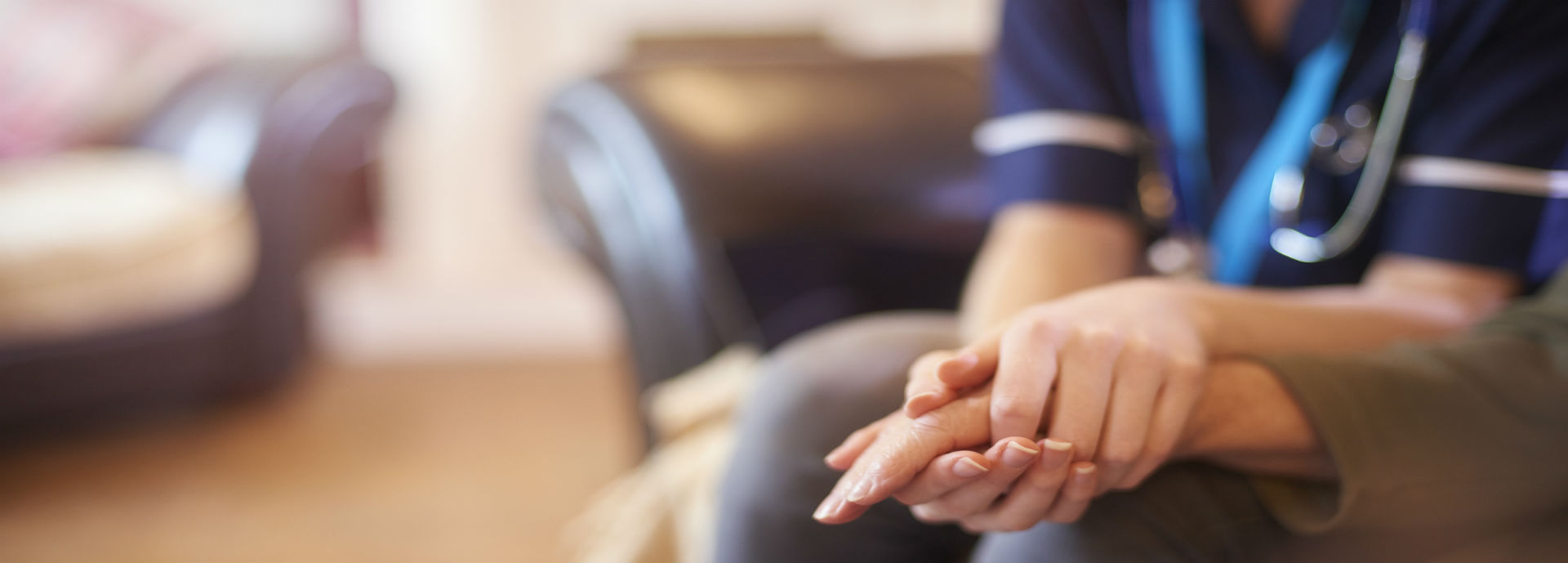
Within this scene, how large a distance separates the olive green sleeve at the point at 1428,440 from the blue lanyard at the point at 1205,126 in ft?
0.72

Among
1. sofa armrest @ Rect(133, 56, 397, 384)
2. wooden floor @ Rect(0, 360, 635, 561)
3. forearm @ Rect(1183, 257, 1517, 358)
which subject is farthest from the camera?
sofa armrest @ Rect(133, 56, 397, 384)

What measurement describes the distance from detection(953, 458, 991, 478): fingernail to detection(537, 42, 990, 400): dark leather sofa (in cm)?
54

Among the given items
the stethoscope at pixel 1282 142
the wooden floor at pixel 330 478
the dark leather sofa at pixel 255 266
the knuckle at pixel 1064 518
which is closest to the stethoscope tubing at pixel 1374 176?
the stethoscope at pixel 1282 142

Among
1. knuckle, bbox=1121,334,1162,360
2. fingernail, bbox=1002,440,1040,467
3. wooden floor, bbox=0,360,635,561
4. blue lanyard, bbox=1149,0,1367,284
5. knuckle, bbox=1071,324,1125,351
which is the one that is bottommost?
wooden floor, bbox=0,360,635,561

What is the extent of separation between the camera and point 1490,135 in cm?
67

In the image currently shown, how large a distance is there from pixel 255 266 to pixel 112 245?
219mm

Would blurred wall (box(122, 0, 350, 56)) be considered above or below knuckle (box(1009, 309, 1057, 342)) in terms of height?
above

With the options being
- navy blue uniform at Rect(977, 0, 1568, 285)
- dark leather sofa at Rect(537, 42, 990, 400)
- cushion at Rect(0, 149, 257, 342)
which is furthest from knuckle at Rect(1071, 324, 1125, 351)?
cushion at Rect(0, 149, 257, 342)

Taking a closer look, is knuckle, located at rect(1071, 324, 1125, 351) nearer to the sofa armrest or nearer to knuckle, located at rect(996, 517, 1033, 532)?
knuckle, located at rect(996, 517, 1033, 532)

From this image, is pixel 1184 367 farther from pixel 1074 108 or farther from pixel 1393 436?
pixel 1074 108

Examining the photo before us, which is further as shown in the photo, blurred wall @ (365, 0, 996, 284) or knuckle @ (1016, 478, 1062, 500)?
blurred wall @ (365, 0, 996, 284)

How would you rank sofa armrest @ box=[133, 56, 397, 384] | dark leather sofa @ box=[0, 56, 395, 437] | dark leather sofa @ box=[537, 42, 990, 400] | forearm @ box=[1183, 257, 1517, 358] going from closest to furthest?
forearm @ box=[1183, 257, 1517, 358] < dark leather sofa @ box=[537, 42, 990, 400] < dark leather sofa @ box=[0, 56, 395, 437] < sofa armrest @ box=[133, 56, 397, 384]

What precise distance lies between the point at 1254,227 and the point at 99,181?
1765 millimetres

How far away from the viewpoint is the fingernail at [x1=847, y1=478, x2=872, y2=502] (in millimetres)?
483
